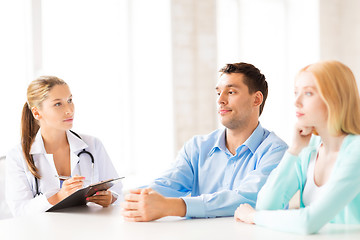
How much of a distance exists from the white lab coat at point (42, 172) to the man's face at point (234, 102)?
2.44 feet

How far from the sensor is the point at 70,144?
103 inches

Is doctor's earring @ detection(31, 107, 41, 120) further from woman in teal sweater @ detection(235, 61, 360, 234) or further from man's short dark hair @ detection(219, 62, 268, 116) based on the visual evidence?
woman in teal sweater @ detection(235, 61, 360, 234)

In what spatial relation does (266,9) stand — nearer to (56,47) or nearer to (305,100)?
(56,47)

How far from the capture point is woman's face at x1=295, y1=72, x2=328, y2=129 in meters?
1.57

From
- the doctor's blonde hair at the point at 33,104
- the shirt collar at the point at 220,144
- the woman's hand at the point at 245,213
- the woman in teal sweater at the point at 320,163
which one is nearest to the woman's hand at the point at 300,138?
the woman in teal sweater at the point at 320,163

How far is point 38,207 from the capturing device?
7.27 ft

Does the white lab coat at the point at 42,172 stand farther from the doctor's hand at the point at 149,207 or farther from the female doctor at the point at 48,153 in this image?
the doctor's hand at the point at 149,207

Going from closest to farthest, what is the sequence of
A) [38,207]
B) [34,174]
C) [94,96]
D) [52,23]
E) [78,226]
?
[78,226] < [38,207] < [34,174] < [52,23] < [94,96]

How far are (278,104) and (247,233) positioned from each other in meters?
4.71

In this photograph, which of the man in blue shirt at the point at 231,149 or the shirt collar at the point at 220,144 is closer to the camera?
the man in blue shirt at the point at 231,149

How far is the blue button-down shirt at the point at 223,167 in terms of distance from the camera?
78.4 inches

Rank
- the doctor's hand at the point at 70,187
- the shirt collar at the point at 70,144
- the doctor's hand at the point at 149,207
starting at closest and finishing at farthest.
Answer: the doctor's hand at the point at 149,207 < the doctor's hand at the point at 70,187 < the shirt collar at the point at 70,144

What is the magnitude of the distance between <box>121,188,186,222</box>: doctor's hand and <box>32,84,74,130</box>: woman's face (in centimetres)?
89

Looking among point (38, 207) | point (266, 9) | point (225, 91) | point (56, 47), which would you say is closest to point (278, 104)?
point (266, 9)
